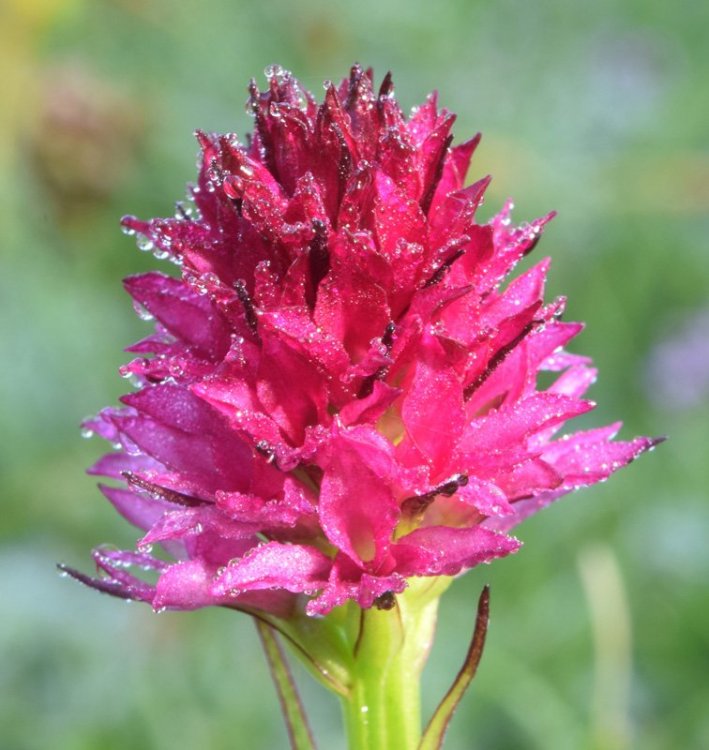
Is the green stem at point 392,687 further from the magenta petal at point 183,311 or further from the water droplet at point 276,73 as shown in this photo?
the water droplet at point 276,73

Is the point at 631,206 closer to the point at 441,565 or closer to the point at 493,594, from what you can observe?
the point at 493,594

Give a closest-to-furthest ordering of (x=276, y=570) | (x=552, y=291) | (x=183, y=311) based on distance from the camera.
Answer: (x=276, y=570) → (x=183, y=311) → (x=552, y=291)

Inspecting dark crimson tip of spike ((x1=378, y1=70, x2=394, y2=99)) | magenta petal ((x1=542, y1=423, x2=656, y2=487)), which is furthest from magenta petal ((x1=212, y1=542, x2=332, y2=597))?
dark crimson tip of spike ((x1=378, y1=70, x2=394, y2=99))

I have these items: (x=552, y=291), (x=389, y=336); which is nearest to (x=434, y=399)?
(x=389, y=336)

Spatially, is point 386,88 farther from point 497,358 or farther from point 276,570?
point 276,570

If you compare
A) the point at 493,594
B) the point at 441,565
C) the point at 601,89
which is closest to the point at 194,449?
the point at 441,565

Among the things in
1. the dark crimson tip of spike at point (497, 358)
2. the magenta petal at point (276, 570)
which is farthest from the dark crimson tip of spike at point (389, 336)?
the magenta petal at point (276, 570)
